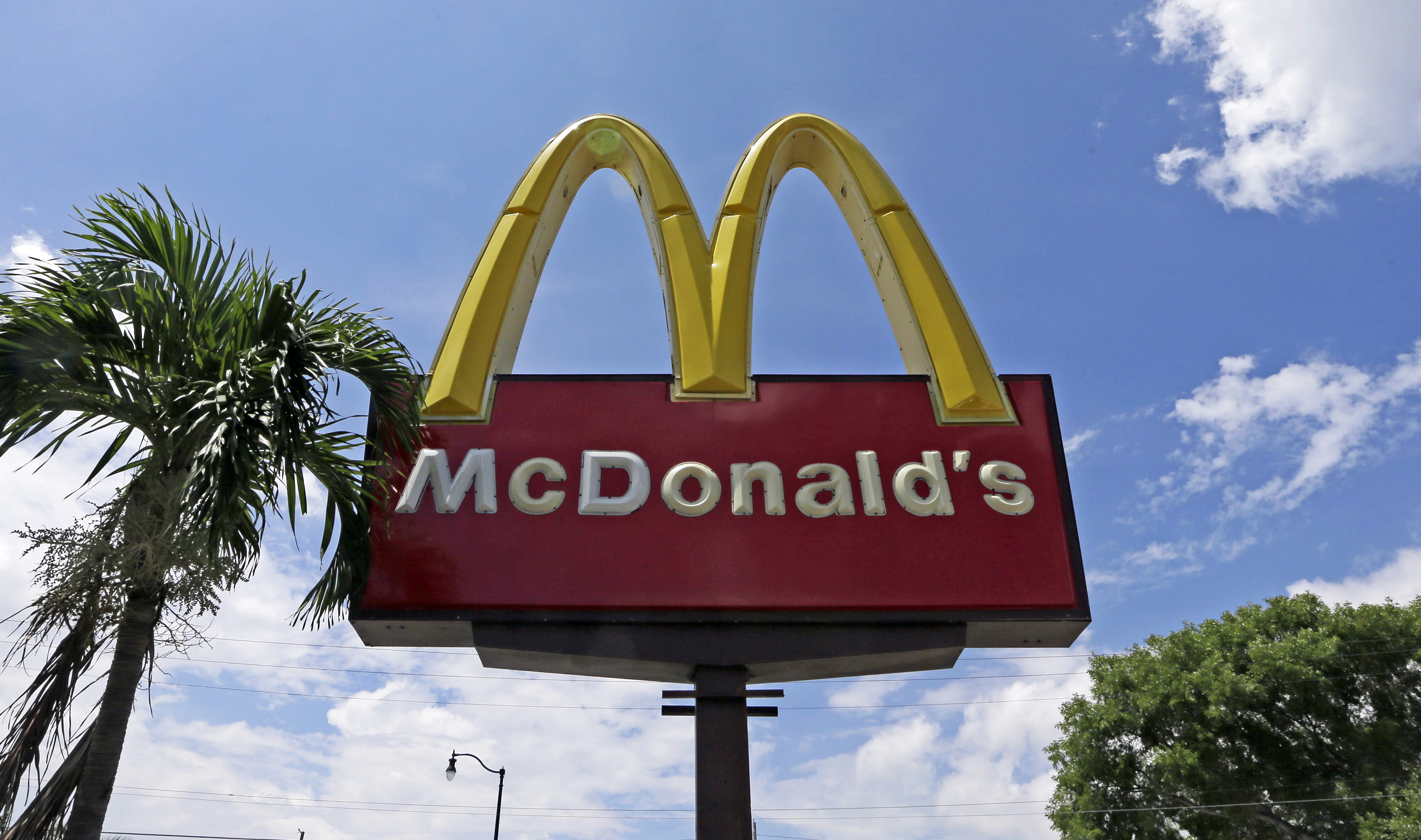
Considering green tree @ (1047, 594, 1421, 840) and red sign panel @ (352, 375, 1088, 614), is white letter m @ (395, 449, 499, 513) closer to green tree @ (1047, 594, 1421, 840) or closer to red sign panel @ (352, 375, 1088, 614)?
red sign panel @ (352, 375, 1088, 614)

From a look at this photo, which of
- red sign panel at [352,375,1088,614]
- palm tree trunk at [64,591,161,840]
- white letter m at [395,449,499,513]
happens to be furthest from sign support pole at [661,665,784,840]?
palm tree trunk at [64,591,161,840]

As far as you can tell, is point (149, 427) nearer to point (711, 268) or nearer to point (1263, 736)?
point (711, 268)

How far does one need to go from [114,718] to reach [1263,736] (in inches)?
829

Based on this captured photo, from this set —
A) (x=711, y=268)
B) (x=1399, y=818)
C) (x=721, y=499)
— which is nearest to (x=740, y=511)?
(x=721, y=499)

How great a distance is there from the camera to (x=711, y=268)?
9.38 meters

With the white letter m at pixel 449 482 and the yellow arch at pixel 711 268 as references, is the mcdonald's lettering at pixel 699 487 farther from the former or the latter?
the yellow arch at pixel 711 268

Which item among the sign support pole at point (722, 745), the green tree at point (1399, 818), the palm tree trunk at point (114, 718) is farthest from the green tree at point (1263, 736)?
the palm tree trunk at point (114, 718)

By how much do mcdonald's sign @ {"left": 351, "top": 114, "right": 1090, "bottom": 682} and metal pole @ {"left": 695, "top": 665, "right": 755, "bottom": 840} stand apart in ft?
0.82

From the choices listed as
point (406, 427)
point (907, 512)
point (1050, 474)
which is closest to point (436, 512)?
point (406, 427)

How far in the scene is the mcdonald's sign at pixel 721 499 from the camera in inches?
308

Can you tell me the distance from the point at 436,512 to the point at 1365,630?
20.1 m

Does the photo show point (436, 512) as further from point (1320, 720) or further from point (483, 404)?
point (1320, 720)

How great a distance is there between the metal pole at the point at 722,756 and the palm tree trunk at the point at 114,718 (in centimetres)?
405

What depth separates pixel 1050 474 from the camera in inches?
341
